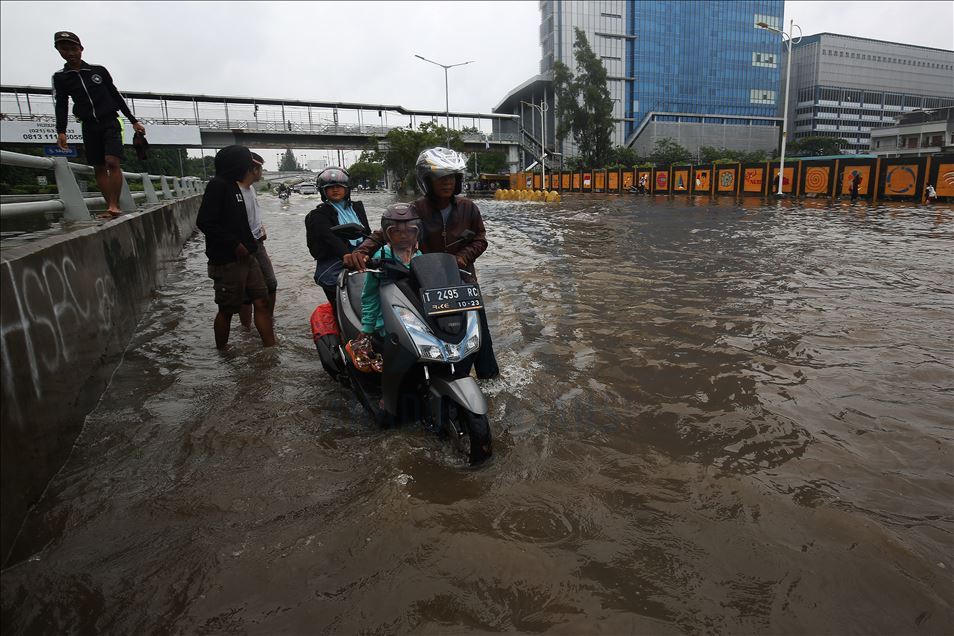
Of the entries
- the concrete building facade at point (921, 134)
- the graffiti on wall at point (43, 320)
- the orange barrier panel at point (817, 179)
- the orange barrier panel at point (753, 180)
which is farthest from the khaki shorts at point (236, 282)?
the concrete building facade at point (921, 134)

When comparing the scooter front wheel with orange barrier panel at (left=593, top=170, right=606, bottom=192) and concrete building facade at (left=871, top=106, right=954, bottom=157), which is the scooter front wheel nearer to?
orange barrier panel at (left=593, top=170, right=606, bottom=192)

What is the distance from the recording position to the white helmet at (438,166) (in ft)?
11.6

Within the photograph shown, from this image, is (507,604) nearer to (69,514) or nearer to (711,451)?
(711,451)

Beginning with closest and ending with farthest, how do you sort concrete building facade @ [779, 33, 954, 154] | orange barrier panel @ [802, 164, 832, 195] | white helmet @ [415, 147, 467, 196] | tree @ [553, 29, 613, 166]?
white helmet @ [415, 147, 467, 196]
orange barrier panel @ [802, 164, 832, 195]
tree @ [553, 29, 613, 166]
concrete building facade @ [779, 33, 954, 154]

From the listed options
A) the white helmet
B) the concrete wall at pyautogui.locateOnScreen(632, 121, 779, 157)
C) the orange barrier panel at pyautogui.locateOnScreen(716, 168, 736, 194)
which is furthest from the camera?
the concrete wall at pyautogui.locateOnScreen(632, 121, 779, 157)

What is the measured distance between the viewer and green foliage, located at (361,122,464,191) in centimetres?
5700

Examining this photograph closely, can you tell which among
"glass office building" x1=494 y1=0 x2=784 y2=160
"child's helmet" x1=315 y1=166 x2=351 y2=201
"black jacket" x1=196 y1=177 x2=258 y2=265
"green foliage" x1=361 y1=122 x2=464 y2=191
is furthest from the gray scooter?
"glass office building" x1=494 y1=0 x2=784 y2=160

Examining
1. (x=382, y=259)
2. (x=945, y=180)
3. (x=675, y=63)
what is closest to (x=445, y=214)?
(x=382, y=259)

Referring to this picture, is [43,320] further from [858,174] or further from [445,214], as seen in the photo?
[858,174]

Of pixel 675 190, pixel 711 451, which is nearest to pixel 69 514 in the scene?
pixel 711 451

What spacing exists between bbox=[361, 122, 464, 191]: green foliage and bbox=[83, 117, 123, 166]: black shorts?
5097cm

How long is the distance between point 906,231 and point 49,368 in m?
14.4

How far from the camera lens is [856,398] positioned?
3646 mm

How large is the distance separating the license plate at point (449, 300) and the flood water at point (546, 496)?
0.82 meters
